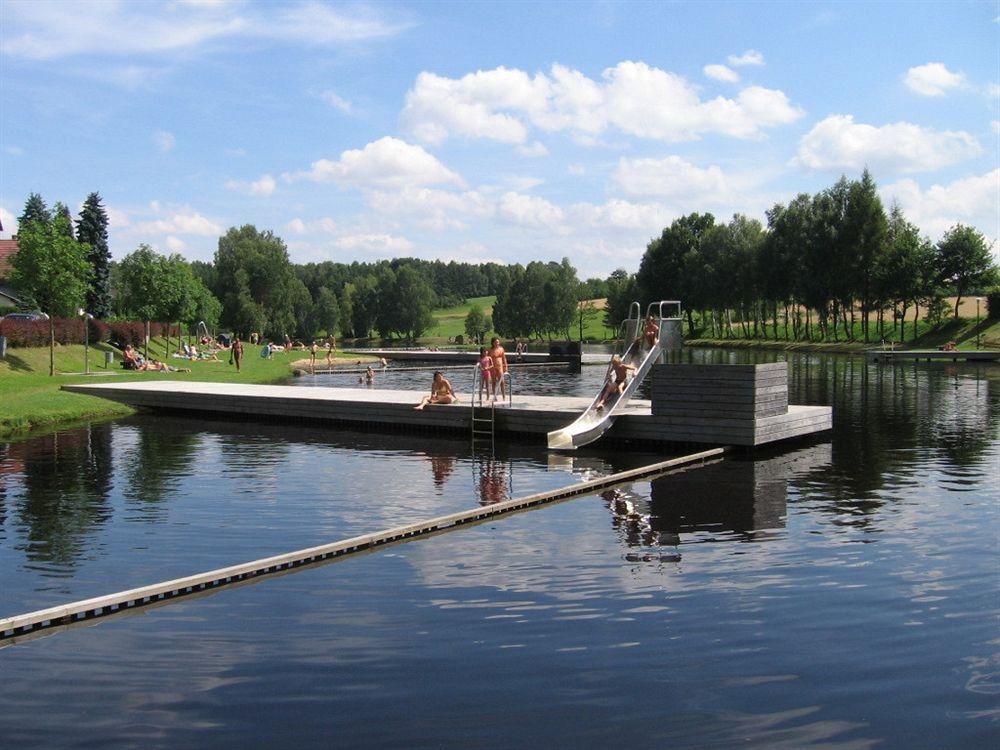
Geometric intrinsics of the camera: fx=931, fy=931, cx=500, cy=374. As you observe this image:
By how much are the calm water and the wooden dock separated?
1774 inches

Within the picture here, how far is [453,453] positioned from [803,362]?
4712 cm

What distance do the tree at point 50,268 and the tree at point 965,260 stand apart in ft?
207

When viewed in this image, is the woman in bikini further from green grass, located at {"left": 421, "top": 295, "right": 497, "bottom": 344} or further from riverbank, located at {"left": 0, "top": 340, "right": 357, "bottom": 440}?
green grass, located at {"left": 421, "top": 295, "right": 497, "bottom": 344}

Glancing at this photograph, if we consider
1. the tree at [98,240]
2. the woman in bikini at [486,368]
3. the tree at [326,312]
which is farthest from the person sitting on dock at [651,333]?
the tree at [326,312]

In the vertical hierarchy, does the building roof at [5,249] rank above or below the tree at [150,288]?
above

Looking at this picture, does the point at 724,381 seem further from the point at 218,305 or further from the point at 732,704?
the point at 218,305

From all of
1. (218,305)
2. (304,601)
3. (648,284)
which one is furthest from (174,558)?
(648,284)

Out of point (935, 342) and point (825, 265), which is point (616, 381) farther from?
point (825, 265)

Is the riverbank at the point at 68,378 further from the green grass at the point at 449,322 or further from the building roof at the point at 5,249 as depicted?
the green grass at the point at 449,322

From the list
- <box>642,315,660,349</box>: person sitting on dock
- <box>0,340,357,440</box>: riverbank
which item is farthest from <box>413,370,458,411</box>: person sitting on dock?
<box>0,340,357,440</box>: riverbank

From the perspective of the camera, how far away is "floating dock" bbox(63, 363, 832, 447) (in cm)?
2006

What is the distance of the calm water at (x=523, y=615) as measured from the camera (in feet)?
22.0

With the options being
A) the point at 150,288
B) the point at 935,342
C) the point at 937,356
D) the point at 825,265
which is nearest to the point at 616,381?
the point at 150,288

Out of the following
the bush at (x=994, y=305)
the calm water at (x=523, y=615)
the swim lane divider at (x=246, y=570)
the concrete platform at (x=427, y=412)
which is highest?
the bush at (x=994, y=305)
